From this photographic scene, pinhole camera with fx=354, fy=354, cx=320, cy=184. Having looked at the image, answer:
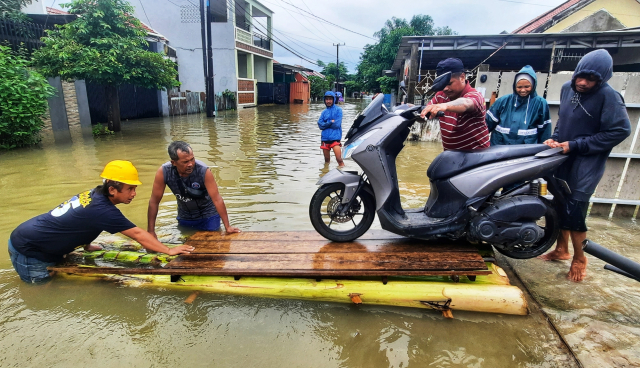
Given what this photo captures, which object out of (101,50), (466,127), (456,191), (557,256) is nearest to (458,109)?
(466,127)

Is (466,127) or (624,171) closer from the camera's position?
(466,127)

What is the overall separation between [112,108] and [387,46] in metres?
24.6

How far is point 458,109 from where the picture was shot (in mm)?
2520

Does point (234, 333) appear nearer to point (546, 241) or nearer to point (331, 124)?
point (546, 241)

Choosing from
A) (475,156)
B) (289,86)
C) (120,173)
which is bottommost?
(120,173)

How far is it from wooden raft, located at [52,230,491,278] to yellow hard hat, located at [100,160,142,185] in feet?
2.25

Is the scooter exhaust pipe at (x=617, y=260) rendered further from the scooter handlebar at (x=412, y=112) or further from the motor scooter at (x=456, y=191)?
the scooter handlebar at (x=412, y=112)

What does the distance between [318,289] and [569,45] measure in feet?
44.7

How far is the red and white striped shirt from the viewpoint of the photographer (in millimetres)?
2752

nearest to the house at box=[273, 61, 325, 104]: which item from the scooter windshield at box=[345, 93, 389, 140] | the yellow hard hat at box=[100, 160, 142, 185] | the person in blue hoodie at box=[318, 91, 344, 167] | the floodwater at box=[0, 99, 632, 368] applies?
the person in blue hoodie at box=[318, 91, 344, 167]

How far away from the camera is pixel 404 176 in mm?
6676

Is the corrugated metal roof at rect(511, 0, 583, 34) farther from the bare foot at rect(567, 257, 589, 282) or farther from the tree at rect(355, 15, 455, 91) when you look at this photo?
the bare foot at rect(567, 257, 589, 282)

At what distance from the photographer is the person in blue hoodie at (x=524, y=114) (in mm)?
3301

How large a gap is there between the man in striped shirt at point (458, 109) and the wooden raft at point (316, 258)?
88cm
